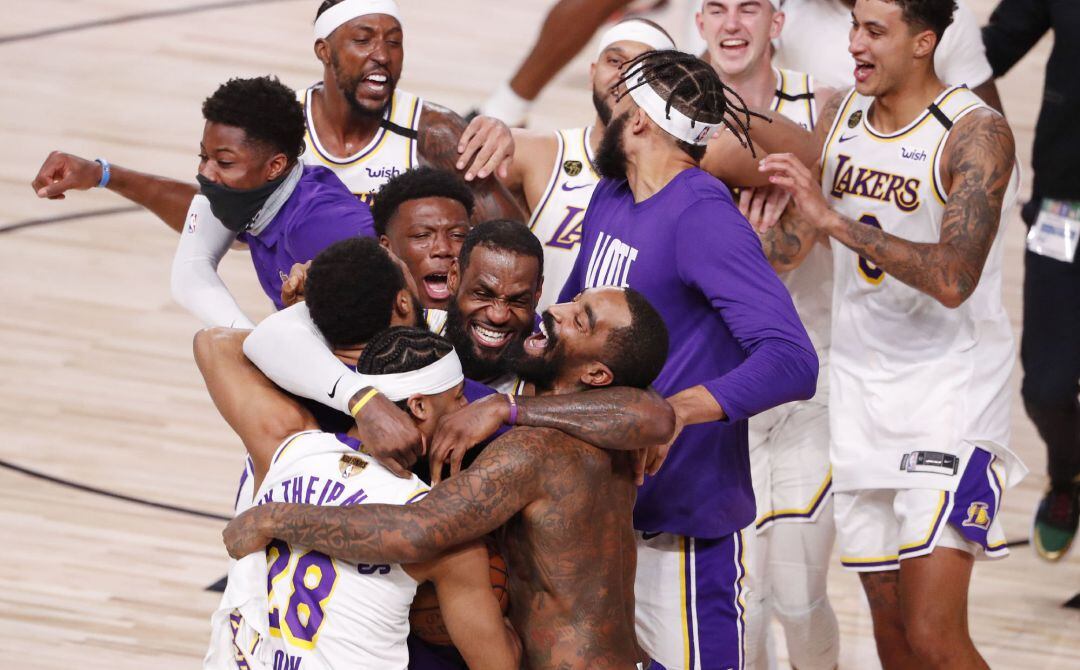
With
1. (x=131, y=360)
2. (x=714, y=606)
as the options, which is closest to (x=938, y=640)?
(x=714, y=606)

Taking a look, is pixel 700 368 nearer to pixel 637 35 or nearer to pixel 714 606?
pixel 714 606

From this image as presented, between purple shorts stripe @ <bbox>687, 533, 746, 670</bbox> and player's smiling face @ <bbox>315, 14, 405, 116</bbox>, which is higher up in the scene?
player's smiling face @ <bbox>315, 14, 405, 116</bbox>

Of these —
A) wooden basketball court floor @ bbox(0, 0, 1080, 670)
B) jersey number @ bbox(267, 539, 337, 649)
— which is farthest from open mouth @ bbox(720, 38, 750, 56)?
jersey number @ bbox(267, 539, 337, 649)

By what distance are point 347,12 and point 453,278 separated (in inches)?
53.0

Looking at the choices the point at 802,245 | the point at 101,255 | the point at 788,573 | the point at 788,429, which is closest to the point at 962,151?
the point at 802,245

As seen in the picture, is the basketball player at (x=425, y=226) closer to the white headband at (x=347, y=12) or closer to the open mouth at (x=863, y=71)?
the white headband at (x=347, y=12)

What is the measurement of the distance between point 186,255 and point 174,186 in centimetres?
53

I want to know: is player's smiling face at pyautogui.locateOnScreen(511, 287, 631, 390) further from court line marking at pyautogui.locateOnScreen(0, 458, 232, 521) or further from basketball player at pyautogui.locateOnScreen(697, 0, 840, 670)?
court line marking at pyautogui.locateOnScreen(0, 458, 232, 521)

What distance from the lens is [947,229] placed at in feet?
14.1

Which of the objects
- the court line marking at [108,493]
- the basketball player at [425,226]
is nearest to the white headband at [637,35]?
the basketball player at [425,226]

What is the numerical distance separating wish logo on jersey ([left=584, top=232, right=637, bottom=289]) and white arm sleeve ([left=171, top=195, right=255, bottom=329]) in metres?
0.96

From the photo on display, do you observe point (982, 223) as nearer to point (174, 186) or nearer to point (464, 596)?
point (464, 596)

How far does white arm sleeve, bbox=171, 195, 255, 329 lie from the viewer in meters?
4.30

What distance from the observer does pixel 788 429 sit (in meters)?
5.05
